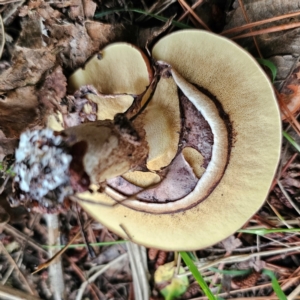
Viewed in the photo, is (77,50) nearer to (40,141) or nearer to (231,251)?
(40,141)

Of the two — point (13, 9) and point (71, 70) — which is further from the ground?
point (13, 9)

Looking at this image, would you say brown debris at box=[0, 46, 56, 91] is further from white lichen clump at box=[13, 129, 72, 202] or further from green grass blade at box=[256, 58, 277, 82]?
green grass blade at box=[256, 58, 277, 82]

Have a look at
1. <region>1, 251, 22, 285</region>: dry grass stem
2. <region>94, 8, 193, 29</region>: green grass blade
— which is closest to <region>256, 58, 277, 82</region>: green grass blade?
<region>94, 8, 193, 29</region>: green grass blade

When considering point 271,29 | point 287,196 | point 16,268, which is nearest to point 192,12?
point 271,29

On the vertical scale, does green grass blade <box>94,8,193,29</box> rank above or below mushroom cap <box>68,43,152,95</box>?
above

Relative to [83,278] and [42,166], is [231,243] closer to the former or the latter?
[83,278]

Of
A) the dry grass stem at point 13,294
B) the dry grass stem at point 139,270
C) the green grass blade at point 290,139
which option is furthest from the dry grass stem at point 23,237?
the green grass blade at point 290,139
